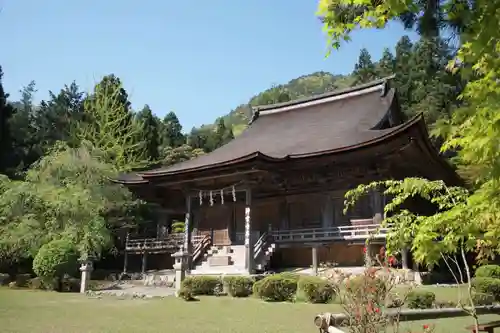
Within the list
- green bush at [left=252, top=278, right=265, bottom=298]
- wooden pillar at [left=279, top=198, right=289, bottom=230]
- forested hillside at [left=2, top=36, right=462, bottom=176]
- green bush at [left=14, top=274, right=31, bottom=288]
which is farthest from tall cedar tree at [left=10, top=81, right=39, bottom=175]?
green bush at [left=252, top=278, right=265, bottom=298]

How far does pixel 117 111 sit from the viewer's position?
33875 millimetres

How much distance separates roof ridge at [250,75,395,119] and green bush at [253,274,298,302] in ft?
48.7

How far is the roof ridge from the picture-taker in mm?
24578

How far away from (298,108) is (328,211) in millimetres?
9673

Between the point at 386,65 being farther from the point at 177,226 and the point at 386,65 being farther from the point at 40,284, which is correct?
the point at 40,284

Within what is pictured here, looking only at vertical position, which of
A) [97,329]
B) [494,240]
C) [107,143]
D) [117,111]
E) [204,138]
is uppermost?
[204,138]

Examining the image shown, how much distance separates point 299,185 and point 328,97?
8154 millimetres

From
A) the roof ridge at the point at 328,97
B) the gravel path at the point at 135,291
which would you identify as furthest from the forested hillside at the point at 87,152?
the roof ridge at the point at 328,97

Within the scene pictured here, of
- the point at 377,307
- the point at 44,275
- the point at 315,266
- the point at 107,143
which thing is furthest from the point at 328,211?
the point at 107,143

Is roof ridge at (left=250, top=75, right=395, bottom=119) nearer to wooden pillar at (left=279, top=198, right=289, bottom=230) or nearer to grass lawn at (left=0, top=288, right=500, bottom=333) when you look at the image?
wooden pillar at (left=279, top=198, right=289, bottom=230)

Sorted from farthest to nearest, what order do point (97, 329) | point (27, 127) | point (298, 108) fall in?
1. point (27, 127)
2. point (298, 108)
3. point (97, 329)

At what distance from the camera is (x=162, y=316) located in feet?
32.9

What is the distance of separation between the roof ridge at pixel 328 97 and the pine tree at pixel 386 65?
32.6m

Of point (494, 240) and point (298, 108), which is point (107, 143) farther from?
point (494, 240)
